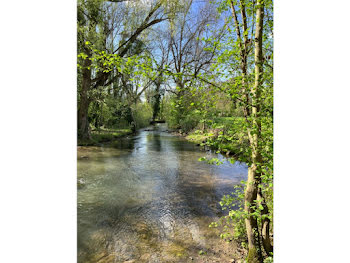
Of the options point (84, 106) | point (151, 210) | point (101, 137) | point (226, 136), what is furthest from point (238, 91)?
point (101, 137)

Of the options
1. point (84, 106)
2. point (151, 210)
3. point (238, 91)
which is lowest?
point (151, 210)

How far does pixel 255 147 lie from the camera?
0.96m

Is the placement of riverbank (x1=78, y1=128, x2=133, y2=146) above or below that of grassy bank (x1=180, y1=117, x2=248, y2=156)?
below

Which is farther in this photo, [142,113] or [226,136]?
[142,113]

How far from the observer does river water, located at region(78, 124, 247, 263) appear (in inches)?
58.3

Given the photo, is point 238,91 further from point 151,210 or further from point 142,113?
point 142,113

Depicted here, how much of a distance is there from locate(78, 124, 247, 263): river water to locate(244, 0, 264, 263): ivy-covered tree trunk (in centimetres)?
31

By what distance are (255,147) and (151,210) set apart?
5.14ft

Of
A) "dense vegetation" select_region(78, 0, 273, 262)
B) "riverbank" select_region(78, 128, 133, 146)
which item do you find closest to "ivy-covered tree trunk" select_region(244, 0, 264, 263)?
"dense vegetation" select_region(78, 0, 273, 262)

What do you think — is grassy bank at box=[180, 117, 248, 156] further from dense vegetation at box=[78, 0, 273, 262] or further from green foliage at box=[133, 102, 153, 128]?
green foliage at box=[133, 102, 153, 128]
